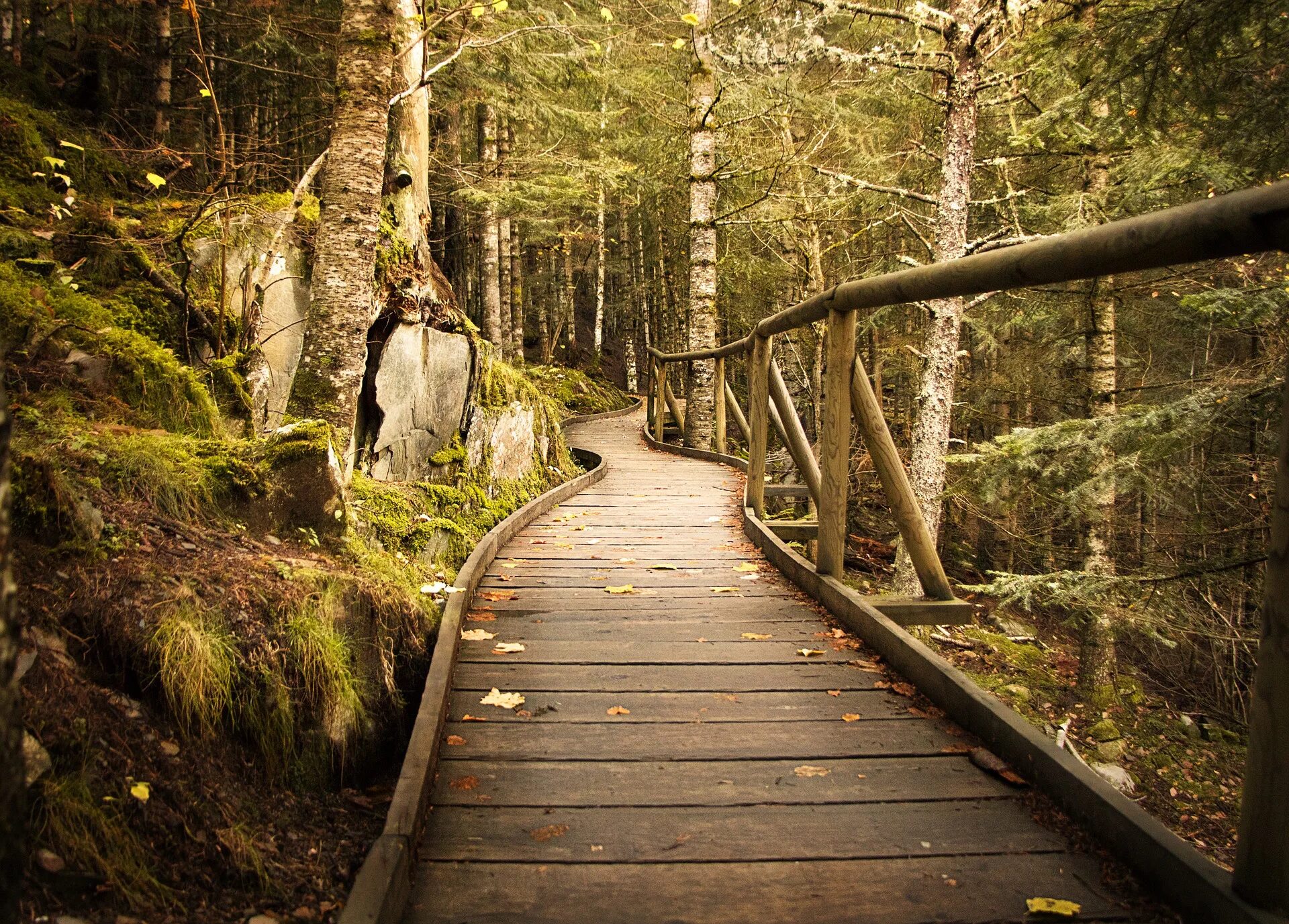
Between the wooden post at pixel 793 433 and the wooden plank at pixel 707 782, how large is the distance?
2.32m

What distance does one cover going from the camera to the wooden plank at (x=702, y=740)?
257 cm

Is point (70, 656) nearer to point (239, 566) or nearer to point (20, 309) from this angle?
point (239, 566)

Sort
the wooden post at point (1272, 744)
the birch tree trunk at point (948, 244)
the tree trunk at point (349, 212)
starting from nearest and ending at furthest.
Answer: the wooden post at point (1272, 744), the tree trunk at point (349, 212), the birch tree trunk at point (948, 244)

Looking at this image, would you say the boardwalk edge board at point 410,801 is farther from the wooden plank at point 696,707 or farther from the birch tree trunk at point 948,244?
the birch tree trunk at point 948,244

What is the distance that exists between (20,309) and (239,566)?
2.19m

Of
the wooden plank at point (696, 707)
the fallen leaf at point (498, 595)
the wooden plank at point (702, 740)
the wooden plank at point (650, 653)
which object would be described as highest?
the fallen leaf at point (498, 595)

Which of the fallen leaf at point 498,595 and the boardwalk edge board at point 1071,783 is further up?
the fallen leaf at point 498,595

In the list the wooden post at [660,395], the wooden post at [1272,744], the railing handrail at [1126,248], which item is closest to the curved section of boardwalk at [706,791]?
the wooden post at [1272,744]

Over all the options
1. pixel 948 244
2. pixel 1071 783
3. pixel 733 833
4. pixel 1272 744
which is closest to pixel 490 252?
pixel 948 244

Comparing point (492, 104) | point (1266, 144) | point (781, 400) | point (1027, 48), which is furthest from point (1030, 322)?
point (492, 104)

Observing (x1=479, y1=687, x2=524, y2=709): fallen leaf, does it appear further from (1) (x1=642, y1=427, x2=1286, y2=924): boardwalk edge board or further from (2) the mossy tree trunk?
(2) the mossy tree trunk

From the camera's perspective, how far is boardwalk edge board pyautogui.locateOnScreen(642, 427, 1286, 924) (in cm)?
168

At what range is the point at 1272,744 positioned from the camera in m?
1.50

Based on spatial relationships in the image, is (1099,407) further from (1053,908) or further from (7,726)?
(7,726)
